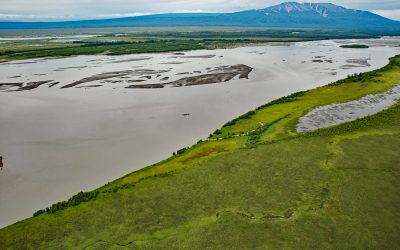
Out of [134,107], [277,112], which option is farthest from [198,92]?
[277,112]

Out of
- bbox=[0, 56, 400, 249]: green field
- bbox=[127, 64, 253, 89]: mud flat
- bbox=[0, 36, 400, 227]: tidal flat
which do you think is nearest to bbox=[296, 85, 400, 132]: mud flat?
bbox=[0, 56, 400, 249]: green field

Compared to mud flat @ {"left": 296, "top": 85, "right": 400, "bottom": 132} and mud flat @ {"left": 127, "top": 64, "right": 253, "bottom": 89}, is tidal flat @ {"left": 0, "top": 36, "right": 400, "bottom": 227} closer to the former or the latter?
mud flat @ {"left": 127, "top": 64, "right": 253, "bottom": 89}

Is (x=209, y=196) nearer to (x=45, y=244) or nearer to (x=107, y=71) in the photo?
(x=45, y=244)

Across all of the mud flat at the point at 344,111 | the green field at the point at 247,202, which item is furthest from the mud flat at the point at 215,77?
the green field at the point at 247,202

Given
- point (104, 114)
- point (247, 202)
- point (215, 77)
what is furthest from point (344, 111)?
point (215, 77)

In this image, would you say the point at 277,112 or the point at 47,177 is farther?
the point at 277,112

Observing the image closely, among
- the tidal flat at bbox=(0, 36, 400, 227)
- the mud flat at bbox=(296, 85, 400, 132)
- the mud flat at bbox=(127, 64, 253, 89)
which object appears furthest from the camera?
the mud flat at bbox=(127, 64, 253, 89)

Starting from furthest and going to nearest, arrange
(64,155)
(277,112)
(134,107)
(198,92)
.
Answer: (198,92) < (134,107) < (277,112) < (64,155)
